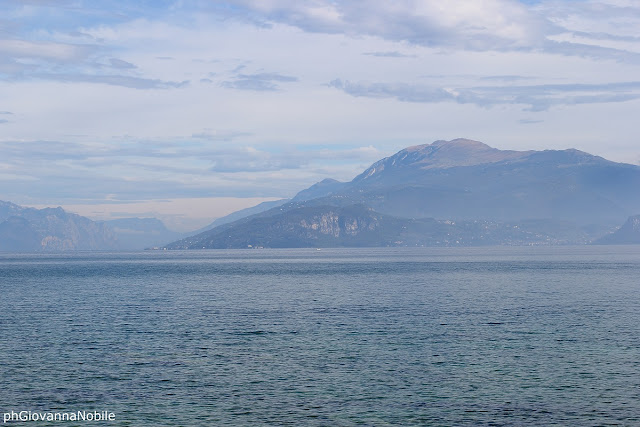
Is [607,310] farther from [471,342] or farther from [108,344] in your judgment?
[108,344]

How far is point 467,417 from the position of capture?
49.5 meters

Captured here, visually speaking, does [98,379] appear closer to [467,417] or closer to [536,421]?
[467,417]

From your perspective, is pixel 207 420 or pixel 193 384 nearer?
pixel 207 420

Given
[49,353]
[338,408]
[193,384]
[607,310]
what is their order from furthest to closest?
[607,310] < [49,353] < [193,384] < [338,408]

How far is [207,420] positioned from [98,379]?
52.8ft

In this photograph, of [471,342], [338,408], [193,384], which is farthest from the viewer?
[471,342]

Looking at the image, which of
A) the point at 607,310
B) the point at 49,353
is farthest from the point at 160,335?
the point at 607,310

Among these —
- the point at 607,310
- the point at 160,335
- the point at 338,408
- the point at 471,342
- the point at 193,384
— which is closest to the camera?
the point at 338,408

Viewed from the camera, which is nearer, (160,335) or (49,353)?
(49,353)

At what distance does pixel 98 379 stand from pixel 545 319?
6475 centimetres

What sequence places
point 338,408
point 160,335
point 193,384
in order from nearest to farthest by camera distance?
point 338,408 < point 193,384 < point 160,335

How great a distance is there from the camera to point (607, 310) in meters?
115

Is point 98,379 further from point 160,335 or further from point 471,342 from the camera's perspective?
point 471,342

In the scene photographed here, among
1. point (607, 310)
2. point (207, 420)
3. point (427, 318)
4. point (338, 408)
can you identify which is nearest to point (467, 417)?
point (338, 408)
